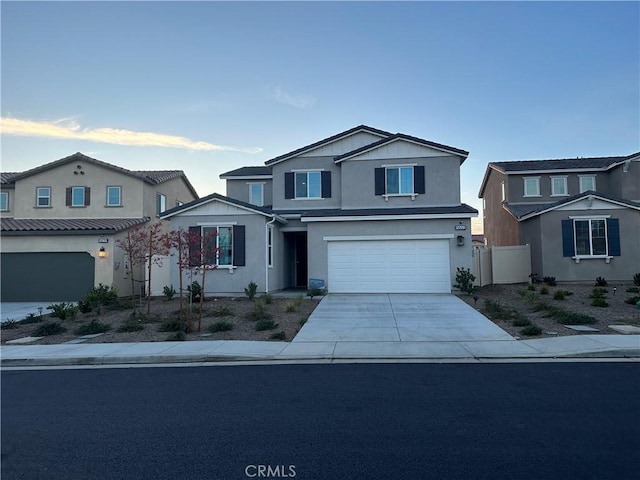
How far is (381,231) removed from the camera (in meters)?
18.7

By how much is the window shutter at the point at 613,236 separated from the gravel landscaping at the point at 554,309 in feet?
5.27

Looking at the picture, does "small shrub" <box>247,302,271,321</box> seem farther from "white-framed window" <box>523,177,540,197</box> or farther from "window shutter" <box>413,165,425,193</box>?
"white-framed window" <box>523,177,540,197</box>

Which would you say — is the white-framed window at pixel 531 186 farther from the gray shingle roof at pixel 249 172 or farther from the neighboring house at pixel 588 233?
the gray shingle roof at pixel 249 172

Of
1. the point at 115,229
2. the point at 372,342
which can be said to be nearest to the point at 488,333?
the point at 372,342

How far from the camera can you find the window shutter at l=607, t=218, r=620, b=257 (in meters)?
20.2

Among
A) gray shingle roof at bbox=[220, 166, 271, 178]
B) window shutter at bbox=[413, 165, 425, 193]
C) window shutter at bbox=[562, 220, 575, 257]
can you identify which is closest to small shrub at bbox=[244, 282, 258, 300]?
window shutter at bbox=[413, 165, 425, 193]

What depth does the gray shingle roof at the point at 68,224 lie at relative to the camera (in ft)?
68.6

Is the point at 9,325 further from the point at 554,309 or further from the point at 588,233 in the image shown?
the point at 588,233

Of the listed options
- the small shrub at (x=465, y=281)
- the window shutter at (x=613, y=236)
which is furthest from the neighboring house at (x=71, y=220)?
the window shutter at (x=613, y=236)

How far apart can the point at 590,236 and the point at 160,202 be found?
73.5 feet

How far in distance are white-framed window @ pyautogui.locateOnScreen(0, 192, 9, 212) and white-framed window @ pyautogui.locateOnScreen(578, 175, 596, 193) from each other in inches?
1294

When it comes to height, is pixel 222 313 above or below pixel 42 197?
below

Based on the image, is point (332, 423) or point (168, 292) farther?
point (168, 292)

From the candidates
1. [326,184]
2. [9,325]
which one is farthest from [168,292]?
[326,184]
